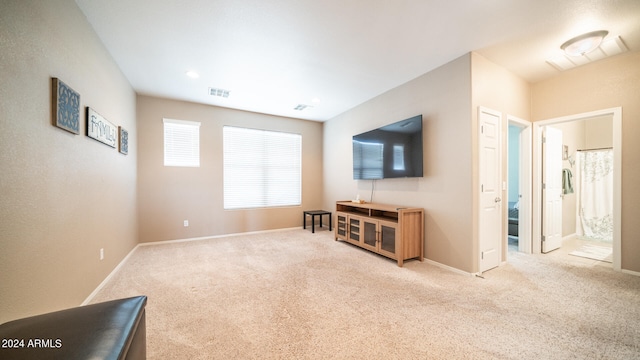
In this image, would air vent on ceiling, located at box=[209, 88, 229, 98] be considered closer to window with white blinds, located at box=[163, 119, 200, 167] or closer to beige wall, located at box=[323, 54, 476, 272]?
window with white blinds, located at box=[163, 119, 200, 167]

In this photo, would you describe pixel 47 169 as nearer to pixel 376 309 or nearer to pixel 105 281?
pixel 105 281

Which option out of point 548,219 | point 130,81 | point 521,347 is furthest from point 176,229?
point 548,219

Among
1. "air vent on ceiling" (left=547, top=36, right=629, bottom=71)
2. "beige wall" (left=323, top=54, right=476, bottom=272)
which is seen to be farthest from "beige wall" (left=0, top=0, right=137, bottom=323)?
"air vent on ceiling" (left=547, top=36, right=629, bottom=71)

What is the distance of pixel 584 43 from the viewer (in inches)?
98.8

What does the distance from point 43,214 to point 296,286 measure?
7.13 ft

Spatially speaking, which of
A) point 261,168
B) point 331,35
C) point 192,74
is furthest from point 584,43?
point 261,168

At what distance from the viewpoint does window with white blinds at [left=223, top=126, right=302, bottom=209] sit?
16.3ft

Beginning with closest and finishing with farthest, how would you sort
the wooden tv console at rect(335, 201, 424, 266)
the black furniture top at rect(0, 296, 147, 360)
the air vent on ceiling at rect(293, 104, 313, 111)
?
the black furniture top at rect(0, 296, 147, 360) → the wooden tv console at rect(335, 201, 424, 266) → the air vent on ceiling at rect(293, 104, 313, 111)

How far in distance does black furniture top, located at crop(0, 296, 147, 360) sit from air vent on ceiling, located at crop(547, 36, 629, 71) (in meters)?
4.92

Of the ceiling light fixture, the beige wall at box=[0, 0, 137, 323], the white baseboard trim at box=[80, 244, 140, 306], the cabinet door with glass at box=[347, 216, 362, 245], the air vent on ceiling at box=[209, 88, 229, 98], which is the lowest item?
the white baseboard trim at box=[80, 244, 140, 306]

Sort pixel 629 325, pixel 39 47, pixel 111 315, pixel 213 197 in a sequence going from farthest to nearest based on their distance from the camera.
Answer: pixel 213 197
pixel 629 325
pixel 39 47
pixel 111 315

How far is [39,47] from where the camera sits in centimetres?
159

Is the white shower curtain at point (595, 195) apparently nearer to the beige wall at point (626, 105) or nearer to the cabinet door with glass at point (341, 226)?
the beige wall at point (626, 105)

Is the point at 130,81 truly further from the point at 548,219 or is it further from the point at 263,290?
the point at 548,219
